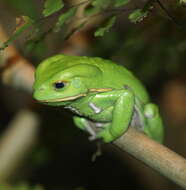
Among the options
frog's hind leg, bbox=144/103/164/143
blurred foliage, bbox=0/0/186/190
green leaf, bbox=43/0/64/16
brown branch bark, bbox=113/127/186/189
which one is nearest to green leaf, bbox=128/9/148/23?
blurred foliage, bbox=0/0/186/190

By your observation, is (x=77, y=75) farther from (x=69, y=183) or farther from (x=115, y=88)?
(x=69, y=183)

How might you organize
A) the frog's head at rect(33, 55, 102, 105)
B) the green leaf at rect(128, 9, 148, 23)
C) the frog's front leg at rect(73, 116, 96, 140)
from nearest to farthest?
the green leaf at rect(128, 9, 148, 23) → the frog's head at rect(33, 55, 102, 105) → the frog's front leg at rect(73, 116, 96, 140)

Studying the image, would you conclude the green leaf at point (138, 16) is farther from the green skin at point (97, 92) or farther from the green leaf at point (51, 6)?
the green skin at point (97, 92)

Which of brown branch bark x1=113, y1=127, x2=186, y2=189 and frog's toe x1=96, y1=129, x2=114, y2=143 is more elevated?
brown branch bark x1=113, y1=127, x2=186, y2=189

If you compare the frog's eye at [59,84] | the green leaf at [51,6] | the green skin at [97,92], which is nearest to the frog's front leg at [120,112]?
the green skin at [97,92]

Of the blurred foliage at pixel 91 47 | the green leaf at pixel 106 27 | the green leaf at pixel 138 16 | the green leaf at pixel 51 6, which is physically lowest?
the blurred foliage at pixel 91 47

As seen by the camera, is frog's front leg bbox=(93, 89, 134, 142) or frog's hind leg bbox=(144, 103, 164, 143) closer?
frog's front leg bbox=(93, 89, 134, 142)

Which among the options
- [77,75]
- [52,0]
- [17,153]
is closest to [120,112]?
[77,75]

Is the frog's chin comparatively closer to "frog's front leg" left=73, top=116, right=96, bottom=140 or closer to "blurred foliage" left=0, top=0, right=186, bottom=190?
"blurred foliage" left=0, top=0, right=186, bottom=190
